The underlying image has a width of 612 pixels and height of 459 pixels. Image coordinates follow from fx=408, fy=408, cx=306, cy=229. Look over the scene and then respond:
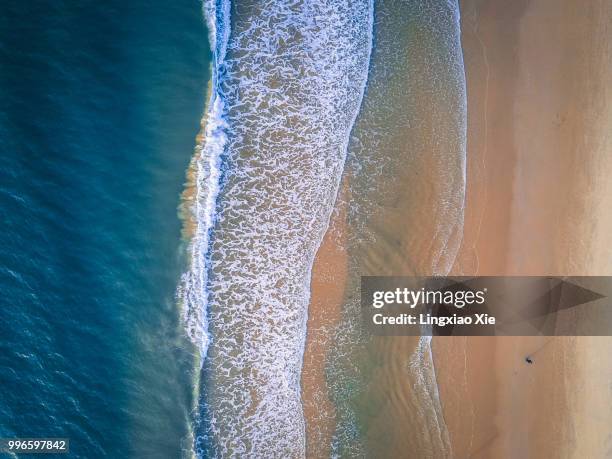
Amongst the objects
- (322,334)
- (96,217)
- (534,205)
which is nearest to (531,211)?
(534,205)

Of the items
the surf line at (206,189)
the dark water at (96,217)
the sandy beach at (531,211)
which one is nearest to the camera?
the dark water at (96,217)

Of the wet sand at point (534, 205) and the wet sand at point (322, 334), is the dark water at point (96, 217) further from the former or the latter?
the wet sand at point (534, 205)

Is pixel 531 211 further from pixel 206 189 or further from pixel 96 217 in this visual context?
pixel 96 217

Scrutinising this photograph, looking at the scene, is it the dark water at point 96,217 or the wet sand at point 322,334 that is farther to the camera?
the wet sand at point 322,334

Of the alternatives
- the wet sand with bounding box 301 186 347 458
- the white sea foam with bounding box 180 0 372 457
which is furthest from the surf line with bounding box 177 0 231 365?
the wet sand with bounding box 301 186 347 458

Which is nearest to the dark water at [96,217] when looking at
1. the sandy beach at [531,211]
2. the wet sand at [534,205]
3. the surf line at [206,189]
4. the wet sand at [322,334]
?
the surf line at [206,189]

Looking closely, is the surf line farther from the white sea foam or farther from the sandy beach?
the sandy beach

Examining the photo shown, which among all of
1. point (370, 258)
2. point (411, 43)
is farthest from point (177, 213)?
point (411, 43)

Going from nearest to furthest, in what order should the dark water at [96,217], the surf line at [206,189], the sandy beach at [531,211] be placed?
the dark water at [96,217] → the surf line at [206,189] → the sandy beach at [531,211]
